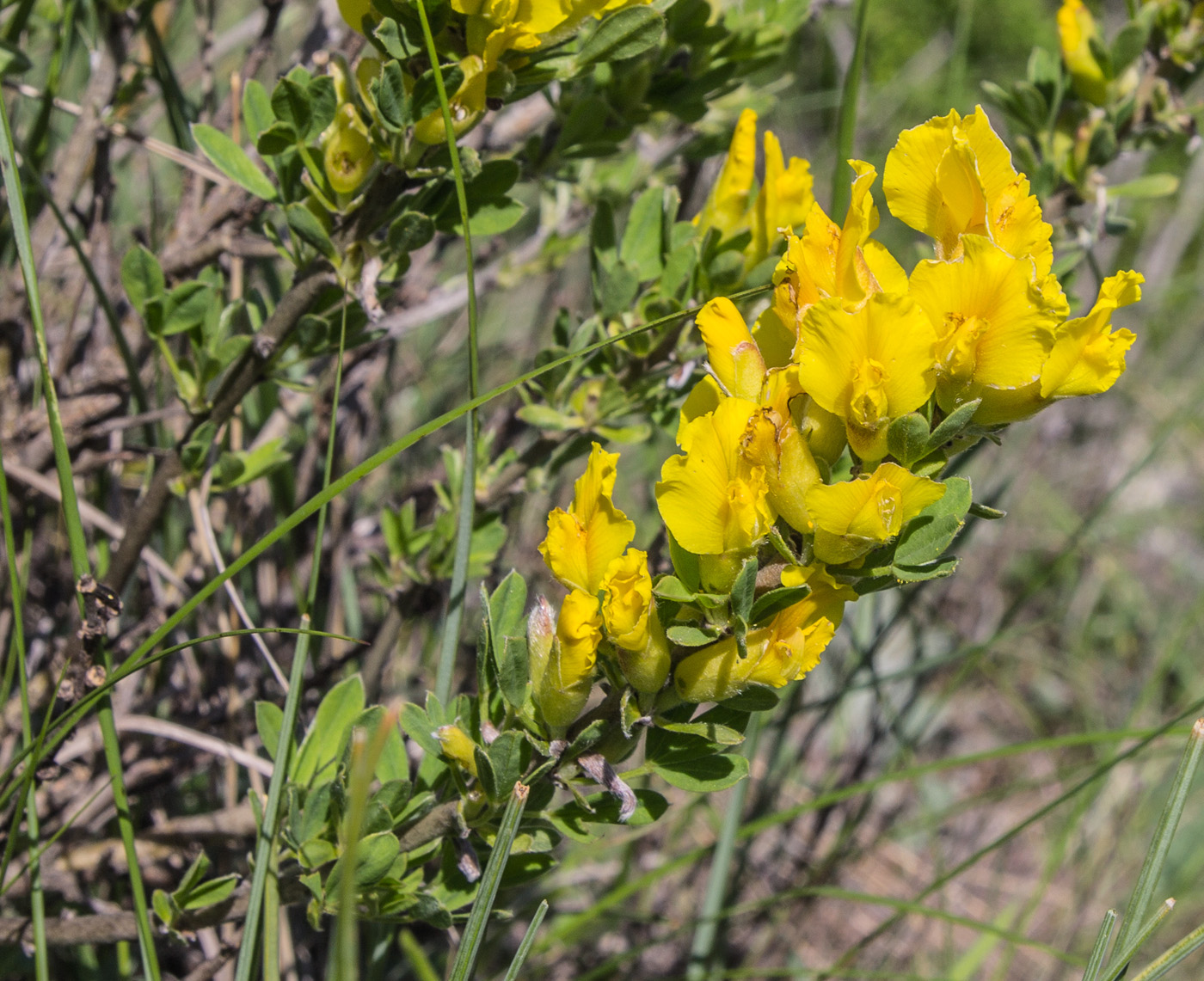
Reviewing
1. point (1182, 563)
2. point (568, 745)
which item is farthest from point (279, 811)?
point (1182, 563)

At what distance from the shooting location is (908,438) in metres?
0.63

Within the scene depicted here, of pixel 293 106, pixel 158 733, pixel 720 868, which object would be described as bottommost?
pixel 720 868

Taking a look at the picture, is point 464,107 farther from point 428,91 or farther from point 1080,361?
point 1080,361

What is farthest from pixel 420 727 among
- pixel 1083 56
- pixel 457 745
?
pixel 1083 56

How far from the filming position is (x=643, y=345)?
3.08 feet

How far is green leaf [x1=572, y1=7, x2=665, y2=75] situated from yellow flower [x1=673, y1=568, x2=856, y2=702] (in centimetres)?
41

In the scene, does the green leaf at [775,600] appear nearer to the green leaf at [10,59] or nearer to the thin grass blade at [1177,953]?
the thin grass blade at [1177,953]

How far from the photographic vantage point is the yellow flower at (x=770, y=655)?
25.4 inches

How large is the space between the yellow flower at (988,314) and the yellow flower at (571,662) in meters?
0.27

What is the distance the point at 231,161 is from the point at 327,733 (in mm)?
513

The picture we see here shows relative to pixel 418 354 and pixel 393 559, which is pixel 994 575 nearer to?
pixel 418 354

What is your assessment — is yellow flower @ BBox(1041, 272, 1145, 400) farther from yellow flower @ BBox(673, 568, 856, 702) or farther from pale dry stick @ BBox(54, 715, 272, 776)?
pale dry stick @ BBox(54, 715, 272, 776)

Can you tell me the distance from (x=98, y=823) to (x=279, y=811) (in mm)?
439

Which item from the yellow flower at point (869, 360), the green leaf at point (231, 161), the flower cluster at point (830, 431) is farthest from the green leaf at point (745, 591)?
the green leaf at point (231, 161)
